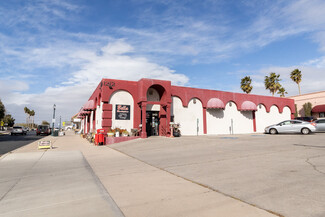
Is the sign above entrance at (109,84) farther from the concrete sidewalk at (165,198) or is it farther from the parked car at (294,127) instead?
the parked car at (294,127)

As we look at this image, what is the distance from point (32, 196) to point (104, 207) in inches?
83.1

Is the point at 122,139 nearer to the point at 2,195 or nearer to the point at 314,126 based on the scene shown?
the point at 2,195

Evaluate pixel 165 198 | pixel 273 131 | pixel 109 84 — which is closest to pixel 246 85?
pixel 273 131

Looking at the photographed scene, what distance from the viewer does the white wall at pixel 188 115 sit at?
21859 millimetres

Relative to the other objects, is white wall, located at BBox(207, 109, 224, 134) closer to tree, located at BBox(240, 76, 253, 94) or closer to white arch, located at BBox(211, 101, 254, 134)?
white arch, located at BBox(211, 101, 254, 134)

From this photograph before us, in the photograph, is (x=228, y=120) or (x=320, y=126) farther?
(x=228, y=120)

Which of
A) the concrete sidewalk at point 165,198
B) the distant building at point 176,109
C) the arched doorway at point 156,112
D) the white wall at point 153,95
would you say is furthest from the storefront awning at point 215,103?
the concrete sidewalk at point 165,198

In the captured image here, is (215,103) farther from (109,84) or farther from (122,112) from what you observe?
(109,84)

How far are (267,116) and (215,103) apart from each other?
428 inches

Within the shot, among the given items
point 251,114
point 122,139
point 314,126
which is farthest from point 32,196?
point 251,114

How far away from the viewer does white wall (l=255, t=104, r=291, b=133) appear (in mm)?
27766

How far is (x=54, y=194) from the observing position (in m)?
4.71

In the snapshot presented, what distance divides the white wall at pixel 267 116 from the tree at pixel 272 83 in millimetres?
17660

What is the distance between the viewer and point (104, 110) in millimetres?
18453
